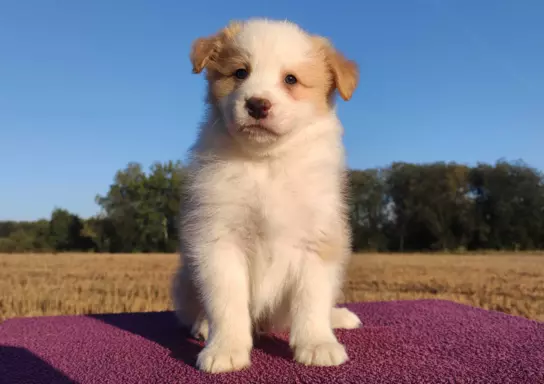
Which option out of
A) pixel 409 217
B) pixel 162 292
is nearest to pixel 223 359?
pixel 162 292

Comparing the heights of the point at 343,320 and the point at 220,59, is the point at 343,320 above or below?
below

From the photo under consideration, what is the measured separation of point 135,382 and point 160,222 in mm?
18472

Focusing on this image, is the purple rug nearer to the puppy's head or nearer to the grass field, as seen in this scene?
the grass field

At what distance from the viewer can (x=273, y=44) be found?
8.05ft

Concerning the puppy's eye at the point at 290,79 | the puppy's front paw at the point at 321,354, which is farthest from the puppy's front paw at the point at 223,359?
the puppy's eye at the point at 290,79

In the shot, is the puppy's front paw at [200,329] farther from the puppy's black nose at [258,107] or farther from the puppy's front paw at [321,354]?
the puppy's black nose at [258,107]

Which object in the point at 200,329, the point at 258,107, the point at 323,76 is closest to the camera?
the point at 258,107

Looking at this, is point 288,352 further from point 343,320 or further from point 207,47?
point 207,47

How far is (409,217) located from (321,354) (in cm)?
2112

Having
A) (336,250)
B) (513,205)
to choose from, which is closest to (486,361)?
(336,250)

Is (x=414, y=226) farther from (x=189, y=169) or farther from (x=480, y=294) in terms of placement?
(x=189, y=169)

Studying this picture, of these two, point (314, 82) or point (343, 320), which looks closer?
point (314, 82)

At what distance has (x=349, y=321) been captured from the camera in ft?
10.9

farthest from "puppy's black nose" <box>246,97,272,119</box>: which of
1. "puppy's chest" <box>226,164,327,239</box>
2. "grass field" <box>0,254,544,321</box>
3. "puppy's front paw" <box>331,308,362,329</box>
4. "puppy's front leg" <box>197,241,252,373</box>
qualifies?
"grass field" <box>0,254,544,321</box>
